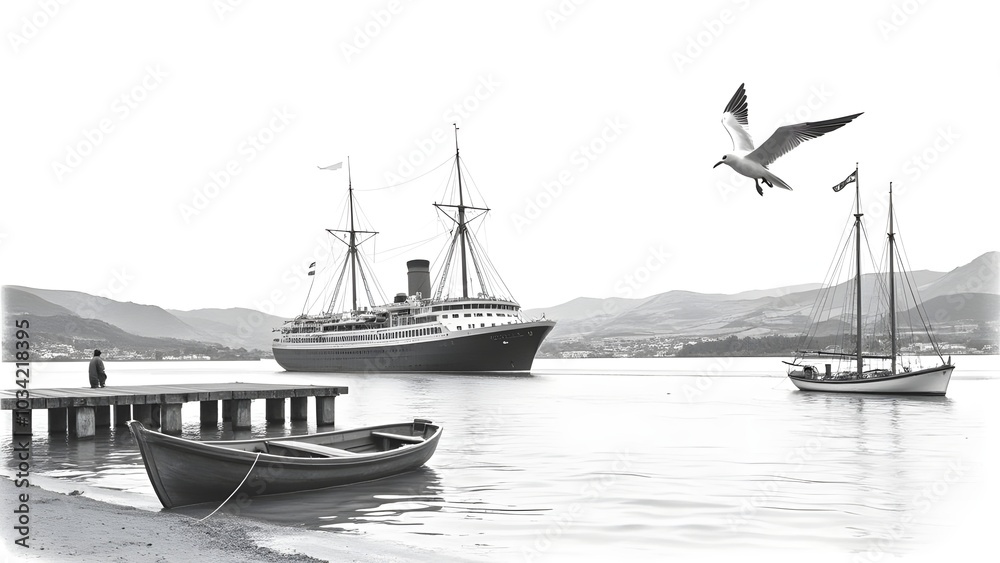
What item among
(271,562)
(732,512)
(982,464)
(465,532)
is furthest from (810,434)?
(271,562)

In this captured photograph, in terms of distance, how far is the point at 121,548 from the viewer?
8.37 metres

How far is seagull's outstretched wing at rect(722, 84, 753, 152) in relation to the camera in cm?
1322

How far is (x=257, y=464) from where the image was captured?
1198 centimetres

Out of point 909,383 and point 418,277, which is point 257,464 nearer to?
point 909,383

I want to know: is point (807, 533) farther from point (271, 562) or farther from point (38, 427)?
point (38, 427)

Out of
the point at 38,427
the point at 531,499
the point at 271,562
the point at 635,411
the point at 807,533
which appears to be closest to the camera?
the point at 271,562

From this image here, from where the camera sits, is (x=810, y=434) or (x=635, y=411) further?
(x=635, y=411)

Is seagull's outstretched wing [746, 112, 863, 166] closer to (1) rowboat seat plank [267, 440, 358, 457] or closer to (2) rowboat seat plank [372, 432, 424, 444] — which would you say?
(2) rowboat seat plank [372, 432, 424, 444]

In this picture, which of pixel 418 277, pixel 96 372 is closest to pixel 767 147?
pixel 96 372

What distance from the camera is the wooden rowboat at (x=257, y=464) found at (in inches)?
444

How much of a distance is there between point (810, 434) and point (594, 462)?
9.67 metres

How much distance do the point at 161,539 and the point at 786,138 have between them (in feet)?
34.0

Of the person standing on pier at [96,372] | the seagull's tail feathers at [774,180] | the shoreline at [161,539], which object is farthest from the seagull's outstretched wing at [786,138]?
the person standing on pier at [96,372]

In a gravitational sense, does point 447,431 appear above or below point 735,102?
below
